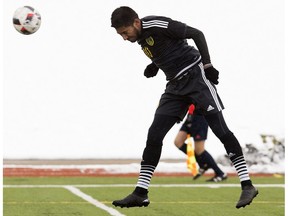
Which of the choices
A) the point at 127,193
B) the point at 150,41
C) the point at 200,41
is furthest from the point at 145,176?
the point at 127,193

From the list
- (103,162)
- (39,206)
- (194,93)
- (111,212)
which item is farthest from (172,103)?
(103,162)

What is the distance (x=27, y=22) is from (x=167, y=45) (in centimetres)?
315

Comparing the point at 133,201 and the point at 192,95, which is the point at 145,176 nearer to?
the point at 133,201

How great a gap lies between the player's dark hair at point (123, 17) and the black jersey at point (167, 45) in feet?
0.54

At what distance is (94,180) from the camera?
51.5 ft

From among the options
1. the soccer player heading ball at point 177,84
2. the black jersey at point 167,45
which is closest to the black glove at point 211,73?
the soccer player heading ball at point 177,84

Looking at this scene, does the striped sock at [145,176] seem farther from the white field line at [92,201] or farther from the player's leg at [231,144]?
the white field line at [92,201]

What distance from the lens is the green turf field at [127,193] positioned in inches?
413

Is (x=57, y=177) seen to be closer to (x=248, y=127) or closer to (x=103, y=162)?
(x=103, y=162)

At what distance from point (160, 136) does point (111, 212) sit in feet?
5.94

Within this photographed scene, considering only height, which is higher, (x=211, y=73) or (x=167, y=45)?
(x=167, y=45)

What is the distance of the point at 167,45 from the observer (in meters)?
8.77

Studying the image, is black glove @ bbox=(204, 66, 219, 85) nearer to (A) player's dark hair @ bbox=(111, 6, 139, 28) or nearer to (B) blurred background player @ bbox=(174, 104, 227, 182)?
(A) player's dark hair @ bbox=(111, 6, 139, 28)

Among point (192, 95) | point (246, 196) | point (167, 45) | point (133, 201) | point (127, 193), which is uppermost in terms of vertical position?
point (167, 45)
